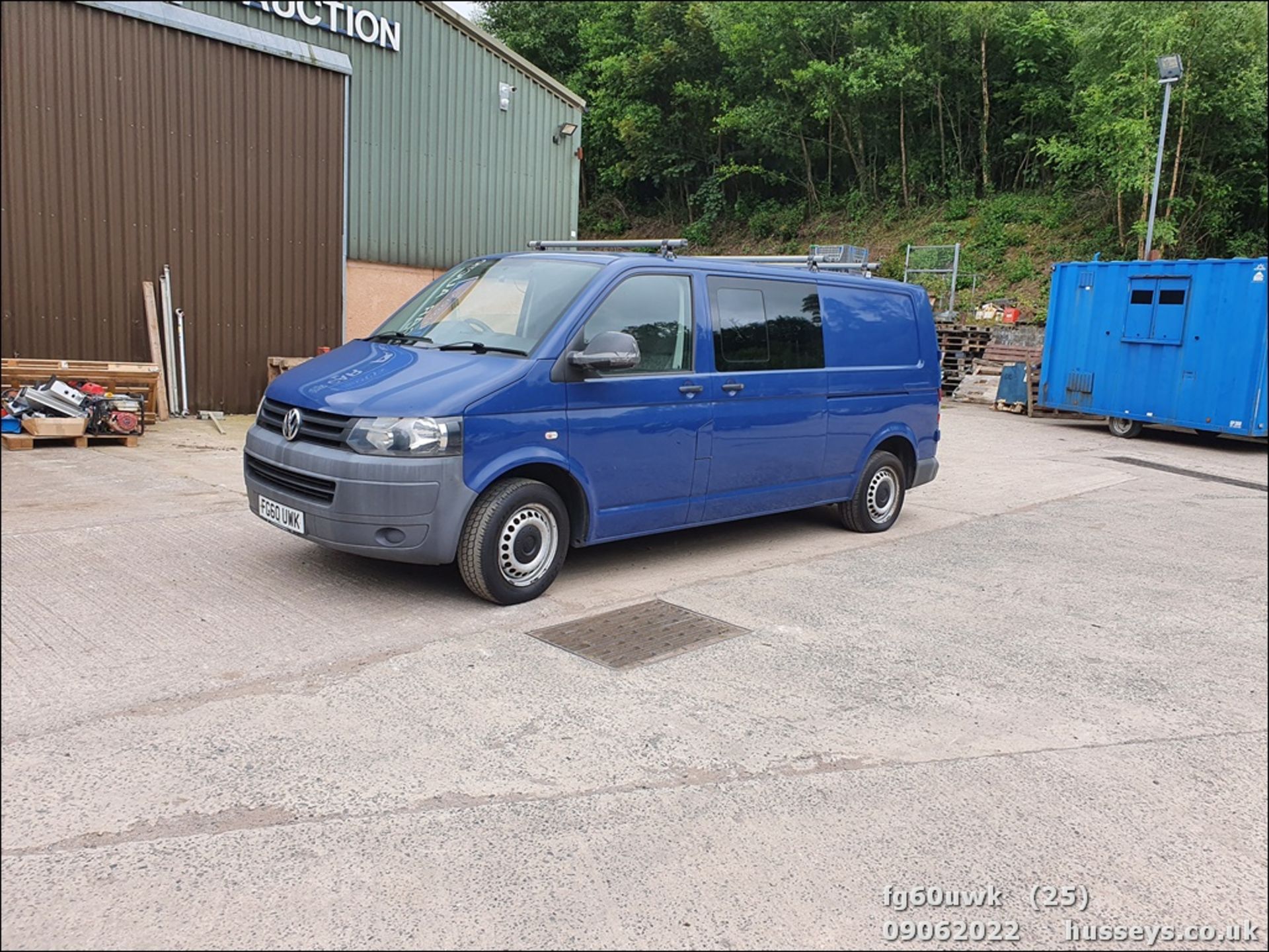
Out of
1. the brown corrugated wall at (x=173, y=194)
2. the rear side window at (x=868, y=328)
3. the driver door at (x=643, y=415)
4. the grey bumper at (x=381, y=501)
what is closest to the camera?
the grey bumper at (x=381, y=501)

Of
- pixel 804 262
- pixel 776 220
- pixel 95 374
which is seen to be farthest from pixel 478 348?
pixel 776 220

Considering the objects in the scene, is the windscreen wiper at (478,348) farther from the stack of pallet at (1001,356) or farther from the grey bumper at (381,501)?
the stack of pallet at (1001,356)

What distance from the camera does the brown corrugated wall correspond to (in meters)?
11.0

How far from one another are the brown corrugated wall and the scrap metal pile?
1050mm

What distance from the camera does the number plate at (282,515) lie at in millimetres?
5266

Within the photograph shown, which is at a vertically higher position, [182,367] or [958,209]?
[958,209]

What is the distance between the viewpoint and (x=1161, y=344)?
601 inches

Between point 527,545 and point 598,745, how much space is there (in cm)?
188

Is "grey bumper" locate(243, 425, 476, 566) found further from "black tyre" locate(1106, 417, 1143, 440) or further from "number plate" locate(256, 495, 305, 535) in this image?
"black tyre" locate(1106, 417, 1143, 440)

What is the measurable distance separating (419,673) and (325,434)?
59.3 inches

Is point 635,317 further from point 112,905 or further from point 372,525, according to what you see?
point 112,905

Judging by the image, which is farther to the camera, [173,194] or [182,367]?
[182,367]

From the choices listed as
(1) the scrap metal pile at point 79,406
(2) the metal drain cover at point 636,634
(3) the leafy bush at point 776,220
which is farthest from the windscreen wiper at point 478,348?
(3) the leafy bush at point 776,220

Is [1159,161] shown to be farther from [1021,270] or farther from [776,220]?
[776,220]
